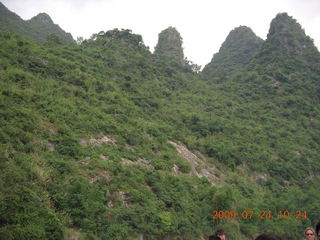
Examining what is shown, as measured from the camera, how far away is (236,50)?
265 feet

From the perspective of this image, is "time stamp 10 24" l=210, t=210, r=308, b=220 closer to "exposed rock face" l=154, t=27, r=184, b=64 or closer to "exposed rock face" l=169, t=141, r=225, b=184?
"exposed rock face" l=169, t=141, r=225, b=184

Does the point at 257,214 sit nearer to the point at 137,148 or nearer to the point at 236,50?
the point at 137,148

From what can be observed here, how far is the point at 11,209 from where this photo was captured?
10.0 m

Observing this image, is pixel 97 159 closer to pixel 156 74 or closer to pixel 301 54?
pixel 156 74

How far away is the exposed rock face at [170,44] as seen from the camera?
228ft

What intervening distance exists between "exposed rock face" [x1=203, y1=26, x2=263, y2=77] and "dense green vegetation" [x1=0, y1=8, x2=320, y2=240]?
88.9 feet

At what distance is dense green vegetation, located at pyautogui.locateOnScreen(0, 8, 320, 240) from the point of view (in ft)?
41.0

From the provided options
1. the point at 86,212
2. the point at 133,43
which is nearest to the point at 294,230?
the point at 86,212

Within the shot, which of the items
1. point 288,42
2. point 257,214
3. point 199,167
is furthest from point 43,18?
point 257,214

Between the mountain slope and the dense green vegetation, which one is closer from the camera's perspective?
the dense green vegetation

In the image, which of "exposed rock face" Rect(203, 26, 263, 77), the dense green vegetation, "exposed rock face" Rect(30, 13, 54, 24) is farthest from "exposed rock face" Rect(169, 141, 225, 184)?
"exposed rock face" Rect(30, 13, 54, 24)

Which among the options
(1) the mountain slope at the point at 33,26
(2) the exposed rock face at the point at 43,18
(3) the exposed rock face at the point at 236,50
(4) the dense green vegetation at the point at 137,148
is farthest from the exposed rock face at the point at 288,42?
(2) the exposed rock face at the point at 43,18

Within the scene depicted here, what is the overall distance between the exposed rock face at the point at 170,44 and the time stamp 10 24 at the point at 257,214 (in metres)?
50.3

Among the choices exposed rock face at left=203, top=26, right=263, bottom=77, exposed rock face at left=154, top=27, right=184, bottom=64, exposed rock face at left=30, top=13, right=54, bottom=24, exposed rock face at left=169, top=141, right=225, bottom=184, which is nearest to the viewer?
exposed rock face at left=169, top=141, right=225, bottom=184
